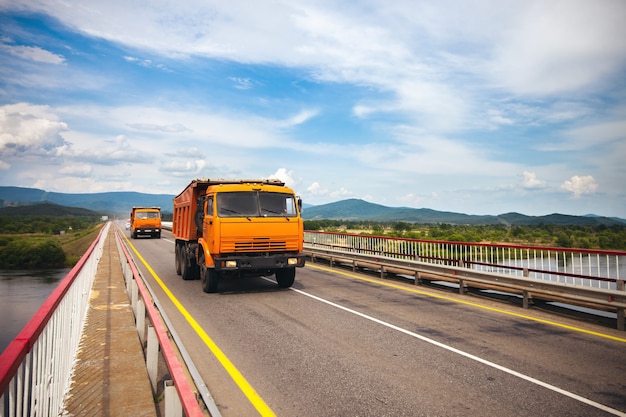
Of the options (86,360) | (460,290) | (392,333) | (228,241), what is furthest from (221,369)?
(460,290)

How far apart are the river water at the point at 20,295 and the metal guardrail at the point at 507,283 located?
39.4 m

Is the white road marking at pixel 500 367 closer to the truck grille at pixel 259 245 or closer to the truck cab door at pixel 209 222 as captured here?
the truck grille at pixel 259 245

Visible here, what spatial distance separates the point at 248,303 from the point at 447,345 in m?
5.04

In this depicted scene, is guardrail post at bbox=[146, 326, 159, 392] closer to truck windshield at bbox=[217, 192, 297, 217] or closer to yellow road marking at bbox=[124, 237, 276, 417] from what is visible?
yellow road marking at bbox=[124, 237, 276, 417]

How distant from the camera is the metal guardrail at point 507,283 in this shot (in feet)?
27.2

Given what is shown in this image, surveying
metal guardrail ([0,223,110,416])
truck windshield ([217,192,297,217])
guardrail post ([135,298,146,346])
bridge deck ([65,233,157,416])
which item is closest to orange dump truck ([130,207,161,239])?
truck windshield ([217,192,297,217])

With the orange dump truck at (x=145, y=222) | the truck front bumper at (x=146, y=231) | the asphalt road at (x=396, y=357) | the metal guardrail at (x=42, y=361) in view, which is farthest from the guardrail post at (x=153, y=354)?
the truck front bumper at (x=146, y=231)

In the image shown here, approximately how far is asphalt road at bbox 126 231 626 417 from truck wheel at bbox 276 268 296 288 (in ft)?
4.26

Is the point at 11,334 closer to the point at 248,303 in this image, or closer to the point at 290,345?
the point at 248,303

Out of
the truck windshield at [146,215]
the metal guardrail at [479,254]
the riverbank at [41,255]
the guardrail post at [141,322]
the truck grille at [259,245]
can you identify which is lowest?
the riverbank at [41,255]

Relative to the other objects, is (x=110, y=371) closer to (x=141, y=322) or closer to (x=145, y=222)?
(x=141, y=322)

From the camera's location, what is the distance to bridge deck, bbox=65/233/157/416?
14.3 feet

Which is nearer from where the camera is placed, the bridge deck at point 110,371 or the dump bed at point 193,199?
the bridge deck at point 110,371

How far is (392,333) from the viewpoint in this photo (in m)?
7.43
